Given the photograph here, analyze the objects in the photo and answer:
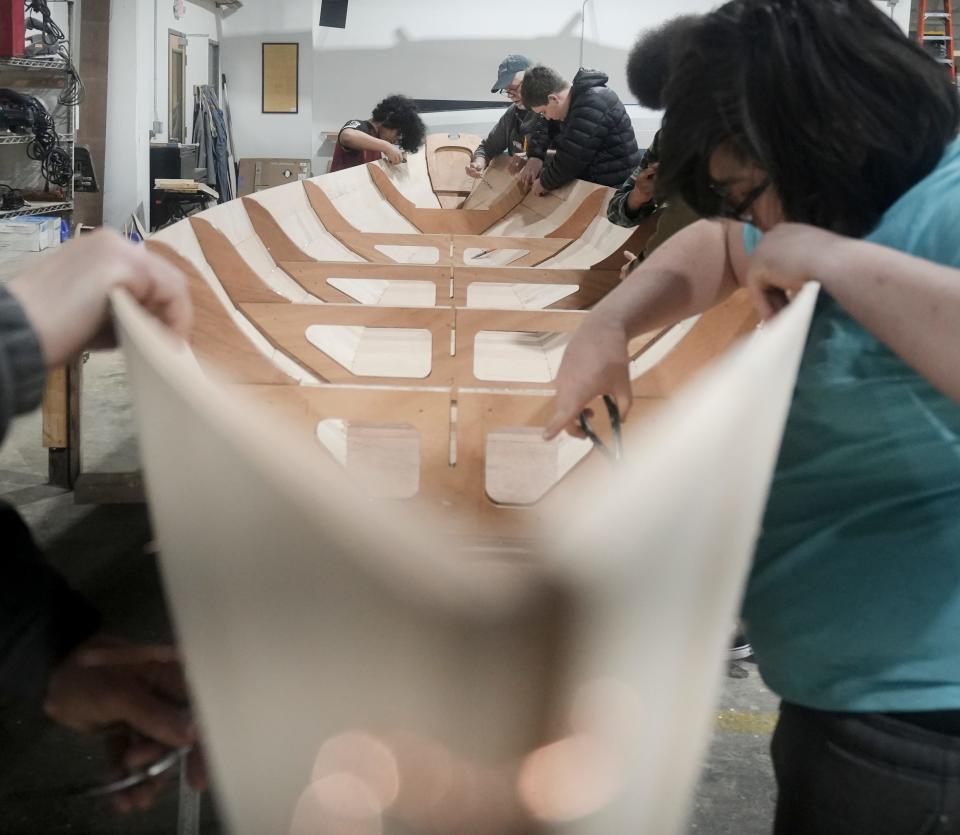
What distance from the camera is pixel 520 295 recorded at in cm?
379

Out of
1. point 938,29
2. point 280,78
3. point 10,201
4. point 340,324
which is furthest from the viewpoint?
point 280,78

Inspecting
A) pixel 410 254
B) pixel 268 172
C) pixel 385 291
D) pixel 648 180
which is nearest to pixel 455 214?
pixel 410 254

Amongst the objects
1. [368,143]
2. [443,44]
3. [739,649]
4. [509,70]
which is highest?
[443,44]

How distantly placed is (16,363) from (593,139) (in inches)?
163

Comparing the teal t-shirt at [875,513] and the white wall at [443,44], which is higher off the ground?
the white wall at [443,44]

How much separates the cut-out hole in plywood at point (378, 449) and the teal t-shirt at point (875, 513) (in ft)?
3.11

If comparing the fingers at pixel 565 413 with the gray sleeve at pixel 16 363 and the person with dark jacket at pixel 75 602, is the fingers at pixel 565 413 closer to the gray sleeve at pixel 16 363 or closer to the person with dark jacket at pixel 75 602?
the person with dark jacket at pixel 75 602

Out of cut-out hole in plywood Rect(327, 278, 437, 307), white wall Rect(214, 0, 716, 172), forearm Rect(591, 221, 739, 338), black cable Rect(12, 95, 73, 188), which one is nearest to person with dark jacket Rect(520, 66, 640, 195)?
cut-out hole in plywood Rect(327, 278, 437, 307)

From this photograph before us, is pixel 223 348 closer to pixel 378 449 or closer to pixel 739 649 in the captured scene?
pixel 378 449

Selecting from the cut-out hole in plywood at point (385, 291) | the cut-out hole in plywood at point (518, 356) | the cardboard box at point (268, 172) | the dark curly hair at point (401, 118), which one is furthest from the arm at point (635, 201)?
the cardboard box at point (268, 172)

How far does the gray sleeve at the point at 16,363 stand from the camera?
52 centimetres

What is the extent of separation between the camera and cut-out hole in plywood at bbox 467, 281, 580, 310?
3529mm

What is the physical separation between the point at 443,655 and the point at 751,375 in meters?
0.21

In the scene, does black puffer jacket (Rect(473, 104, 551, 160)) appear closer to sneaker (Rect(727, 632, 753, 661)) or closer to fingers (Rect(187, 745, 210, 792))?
sneaker (Rect(727, 632, 753, 661))
